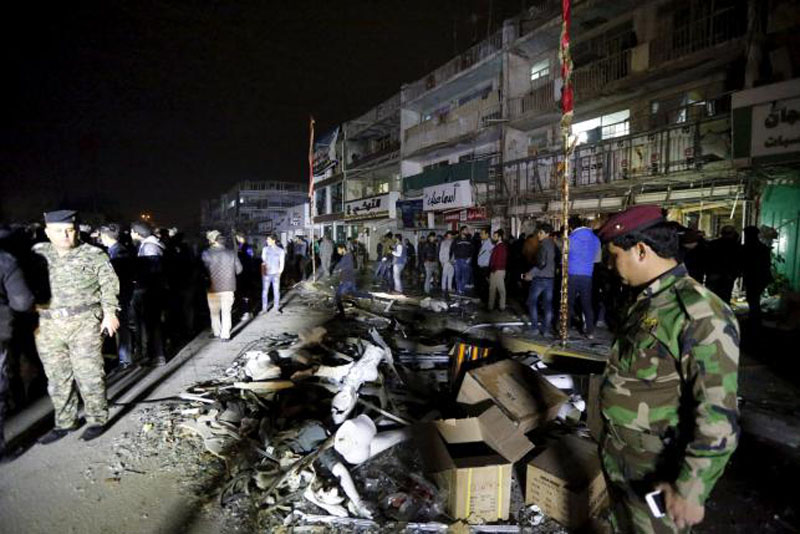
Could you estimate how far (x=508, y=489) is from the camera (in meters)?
3.20

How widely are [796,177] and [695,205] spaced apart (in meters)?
2.32

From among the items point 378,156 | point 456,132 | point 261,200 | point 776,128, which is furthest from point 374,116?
point 261,200

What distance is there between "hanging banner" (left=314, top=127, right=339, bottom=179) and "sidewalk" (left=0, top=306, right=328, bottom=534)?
33830 mm

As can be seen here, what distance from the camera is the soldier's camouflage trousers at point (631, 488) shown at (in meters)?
1.76

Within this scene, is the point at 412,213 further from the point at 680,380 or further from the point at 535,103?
the point at 680,380

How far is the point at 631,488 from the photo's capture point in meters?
1.85

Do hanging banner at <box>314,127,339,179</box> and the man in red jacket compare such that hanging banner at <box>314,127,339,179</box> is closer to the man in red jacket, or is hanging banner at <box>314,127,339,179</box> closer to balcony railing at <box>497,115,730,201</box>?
balcony railing at <box>497,115,730,201</box>

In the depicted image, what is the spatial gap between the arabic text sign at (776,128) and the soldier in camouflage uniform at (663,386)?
34.0 feet

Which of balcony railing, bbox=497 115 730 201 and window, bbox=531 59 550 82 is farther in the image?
window, bbox=531 59 550 82

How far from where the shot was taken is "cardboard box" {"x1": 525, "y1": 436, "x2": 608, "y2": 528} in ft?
9.78

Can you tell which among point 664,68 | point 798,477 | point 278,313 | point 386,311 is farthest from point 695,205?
point 278,313

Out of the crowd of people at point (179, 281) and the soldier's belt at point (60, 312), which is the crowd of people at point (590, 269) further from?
the soldier's belt at point (60, 312)

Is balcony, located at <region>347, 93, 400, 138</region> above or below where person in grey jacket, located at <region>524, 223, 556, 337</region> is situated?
Result: above

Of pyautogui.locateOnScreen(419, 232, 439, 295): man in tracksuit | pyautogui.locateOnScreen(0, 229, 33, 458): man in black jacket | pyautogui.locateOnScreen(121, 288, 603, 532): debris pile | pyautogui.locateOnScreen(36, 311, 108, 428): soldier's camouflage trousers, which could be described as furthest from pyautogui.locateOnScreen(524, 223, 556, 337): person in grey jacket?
pyautogui.locateOnScreen(0, 229, 33, 458): man in black jacket
